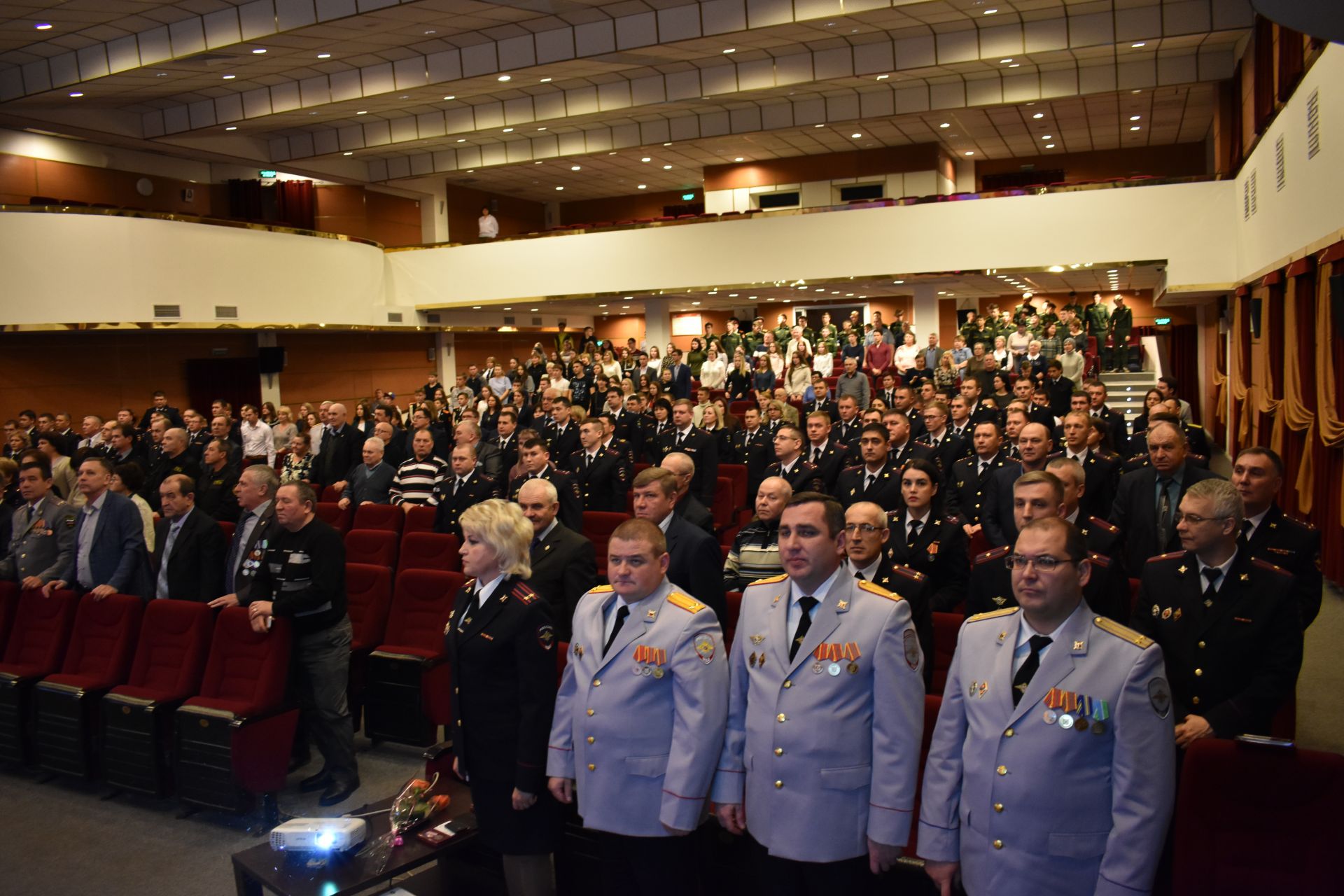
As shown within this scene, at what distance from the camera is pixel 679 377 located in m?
14.3

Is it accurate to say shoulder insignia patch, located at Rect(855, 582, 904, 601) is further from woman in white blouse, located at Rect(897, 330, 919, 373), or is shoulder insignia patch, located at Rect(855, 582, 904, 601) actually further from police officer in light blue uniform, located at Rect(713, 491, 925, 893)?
woman in white blouse, located at Rect(897, 330, 919, 373)

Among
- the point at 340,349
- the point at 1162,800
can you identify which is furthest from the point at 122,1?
the point at 1162,800

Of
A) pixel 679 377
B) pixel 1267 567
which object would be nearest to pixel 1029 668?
pixel 1267 567

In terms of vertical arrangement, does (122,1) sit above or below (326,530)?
above

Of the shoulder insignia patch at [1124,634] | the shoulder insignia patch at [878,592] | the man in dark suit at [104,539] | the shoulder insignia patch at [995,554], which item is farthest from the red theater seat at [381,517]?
the shoulder insignia patch at [1124,634]

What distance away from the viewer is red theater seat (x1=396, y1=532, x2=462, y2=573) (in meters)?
5.74

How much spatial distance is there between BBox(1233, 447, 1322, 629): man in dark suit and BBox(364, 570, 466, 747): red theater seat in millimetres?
3458

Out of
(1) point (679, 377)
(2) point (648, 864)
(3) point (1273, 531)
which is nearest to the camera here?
(2) point (648, 864)

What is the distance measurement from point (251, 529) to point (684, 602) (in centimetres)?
301

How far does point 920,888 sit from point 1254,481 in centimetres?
211

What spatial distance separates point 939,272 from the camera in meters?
15.5

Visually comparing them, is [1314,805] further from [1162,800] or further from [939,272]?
[939,272]

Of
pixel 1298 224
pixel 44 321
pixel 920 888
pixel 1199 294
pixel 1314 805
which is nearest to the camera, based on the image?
pixel 1314 805

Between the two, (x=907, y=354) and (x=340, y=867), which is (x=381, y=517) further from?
(x=907, y=354)
